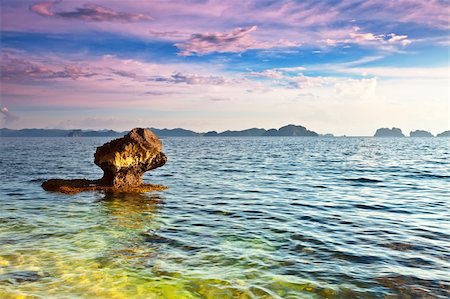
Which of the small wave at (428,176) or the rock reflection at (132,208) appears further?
the small wave at (428,176)

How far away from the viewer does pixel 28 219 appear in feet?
57.9

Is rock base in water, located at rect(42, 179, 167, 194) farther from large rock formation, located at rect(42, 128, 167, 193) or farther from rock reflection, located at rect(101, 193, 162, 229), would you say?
rock reflection, located at rect(101, 193, 162, 229)

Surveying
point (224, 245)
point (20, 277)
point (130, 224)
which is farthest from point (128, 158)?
point (20, 277)

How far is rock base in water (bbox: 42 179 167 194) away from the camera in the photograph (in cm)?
2625

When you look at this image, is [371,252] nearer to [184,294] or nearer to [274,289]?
[274,289]

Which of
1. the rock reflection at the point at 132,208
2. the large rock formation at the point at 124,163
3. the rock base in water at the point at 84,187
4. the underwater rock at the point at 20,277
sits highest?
the large rock formation at the point at 124,163

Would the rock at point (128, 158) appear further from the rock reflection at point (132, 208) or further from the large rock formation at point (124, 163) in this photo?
the rock reflection at point (132, 208)

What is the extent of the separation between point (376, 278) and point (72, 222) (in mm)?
13058

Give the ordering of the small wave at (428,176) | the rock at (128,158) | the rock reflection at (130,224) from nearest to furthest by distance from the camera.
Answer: the rock reflection at (130,224) → the rock at (128,158) → the small wave at (428,176)

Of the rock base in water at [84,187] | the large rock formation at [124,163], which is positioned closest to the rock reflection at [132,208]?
the rock base in water at [84,187]

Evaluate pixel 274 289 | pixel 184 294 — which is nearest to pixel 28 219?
pixel 184 294

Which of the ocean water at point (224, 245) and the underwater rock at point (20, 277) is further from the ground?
the underwater rock at point (20, 277)

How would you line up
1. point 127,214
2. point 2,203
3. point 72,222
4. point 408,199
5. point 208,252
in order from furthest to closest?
point 408,199 < point 2,203 < point 127,214 < point 72,222 < point 208,252

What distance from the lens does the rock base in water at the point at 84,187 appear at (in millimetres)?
26250
